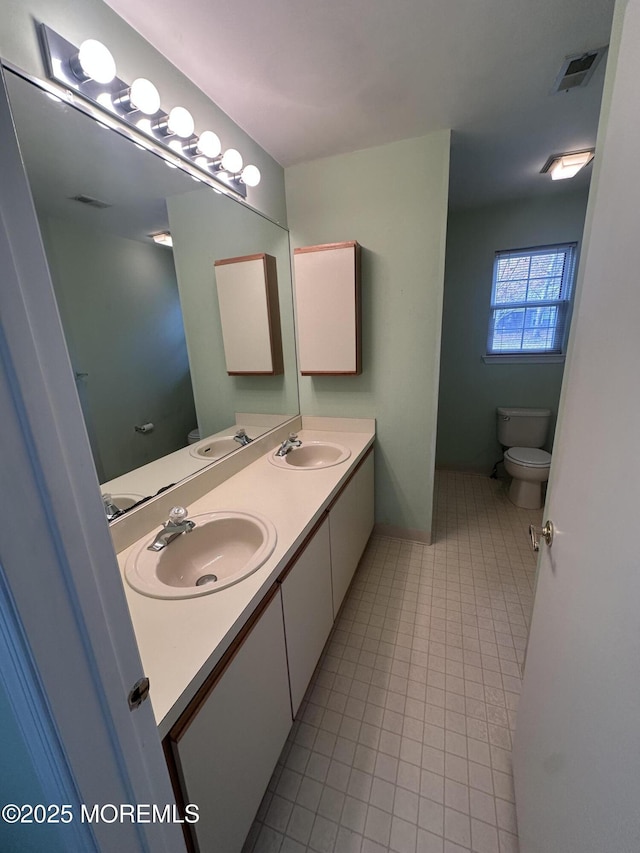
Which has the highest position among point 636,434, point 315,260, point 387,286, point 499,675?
point 315,260

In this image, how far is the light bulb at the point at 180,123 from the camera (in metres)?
1.14

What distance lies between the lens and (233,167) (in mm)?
1465

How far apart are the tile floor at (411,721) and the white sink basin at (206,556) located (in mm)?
736

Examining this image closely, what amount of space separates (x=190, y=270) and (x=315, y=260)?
31.3 inches

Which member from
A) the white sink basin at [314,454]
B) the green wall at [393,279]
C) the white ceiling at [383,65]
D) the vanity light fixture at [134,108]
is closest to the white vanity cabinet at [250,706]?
the white sink basin at [314,454]

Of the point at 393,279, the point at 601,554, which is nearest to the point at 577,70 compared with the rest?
the point at 393,279

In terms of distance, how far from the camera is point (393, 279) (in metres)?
1.93

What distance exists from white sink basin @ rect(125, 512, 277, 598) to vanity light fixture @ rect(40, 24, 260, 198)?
1.31m

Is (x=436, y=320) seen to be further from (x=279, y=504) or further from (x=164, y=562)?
(x=164, y=562)

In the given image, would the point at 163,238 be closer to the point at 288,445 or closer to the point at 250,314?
the point at 250,314

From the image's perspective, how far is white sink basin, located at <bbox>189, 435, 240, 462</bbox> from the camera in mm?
1467

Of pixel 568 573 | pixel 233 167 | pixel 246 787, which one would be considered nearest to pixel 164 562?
pixel 246 787

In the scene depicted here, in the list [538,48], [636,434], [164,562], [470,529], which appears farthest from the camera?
[470,529]

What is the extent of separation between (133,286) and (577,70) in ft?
6.19
